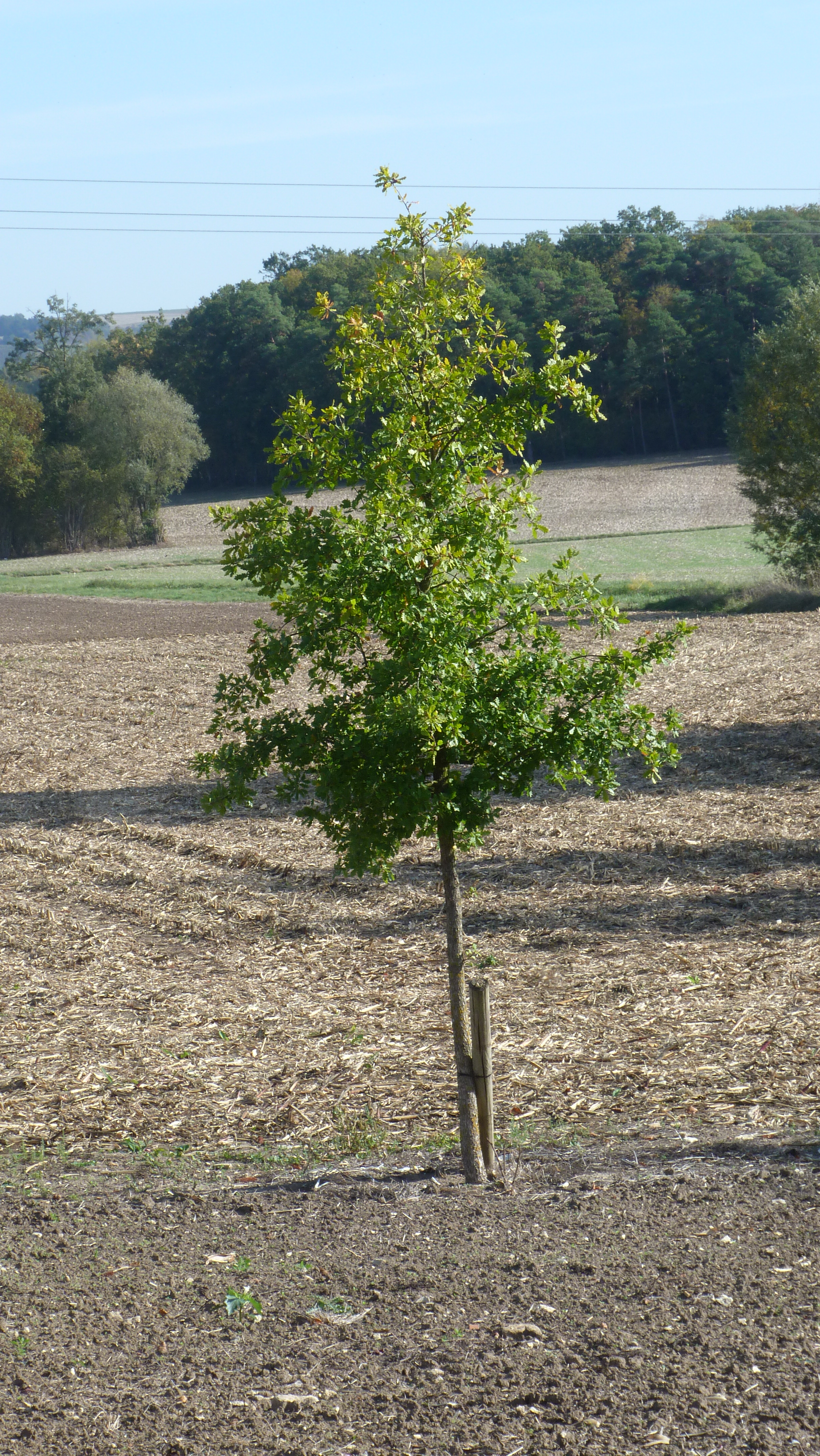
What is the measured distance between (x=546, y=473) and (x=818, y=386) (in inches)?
1762

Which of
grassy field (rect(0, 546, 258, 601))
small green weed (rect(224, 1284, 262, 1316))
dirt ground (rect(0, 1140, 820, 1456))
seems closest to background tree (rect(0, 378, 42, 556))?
grassy field (rect(0, 546, 258, 601))

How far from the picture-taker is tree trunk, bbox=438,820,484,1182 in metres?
4.61

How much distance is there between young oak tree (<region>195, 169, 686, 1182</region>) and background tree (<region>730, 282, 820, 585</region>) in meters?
21.3

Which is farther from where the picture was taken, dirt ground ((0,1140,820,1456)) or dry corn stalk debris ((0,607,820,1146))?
dry corn stalk debris ((0,607,820,1146))

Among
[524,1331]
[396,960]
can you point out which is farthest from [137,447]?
[524,1331]

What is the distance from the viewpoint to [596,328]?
76.6m

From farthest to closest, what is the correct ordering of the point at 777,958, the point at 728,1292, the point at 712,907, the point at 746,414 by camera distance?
the point at 746,414
the point at 712,907
the point at 777,958
the point at 728,1292

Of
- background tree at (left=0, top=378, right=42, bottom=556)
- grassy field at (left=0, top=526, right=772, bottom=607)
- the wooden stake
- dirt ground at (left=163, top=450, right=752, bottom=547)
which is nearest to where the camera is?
the wooden stake

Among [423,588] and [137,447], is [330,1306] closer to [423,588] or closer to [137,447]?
[423,588]

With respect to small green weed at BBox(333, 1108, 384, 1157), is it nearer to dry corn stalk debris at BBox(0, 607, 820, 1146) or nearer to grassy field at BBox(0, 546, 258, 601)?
dry corn stalk debris at BBox(0, 607, 820, 1146)

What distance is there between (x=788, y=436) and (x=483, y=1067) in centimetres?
2295

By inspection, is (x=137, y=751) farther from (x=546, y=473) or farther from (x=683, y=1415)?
(x=546, y=473)

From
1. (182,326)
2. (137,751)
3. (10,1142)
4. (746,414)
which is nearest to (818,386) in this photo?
(746,414)

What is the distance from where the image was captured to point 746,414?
2595 centimetres
